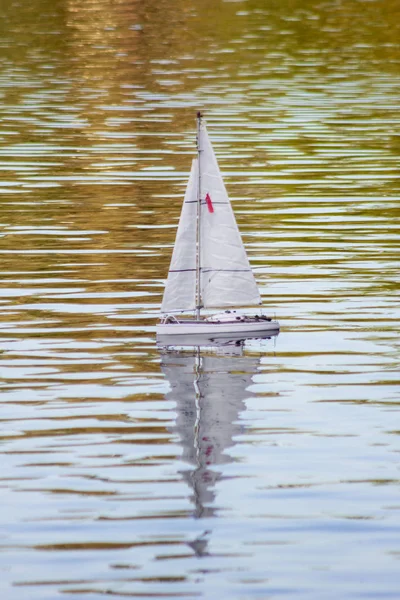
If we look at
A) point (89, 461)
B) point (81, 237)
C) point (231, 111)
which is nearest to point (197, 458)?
point (89, 461)

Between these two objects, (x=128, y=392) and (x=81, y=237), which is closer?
(x=128, y=392)

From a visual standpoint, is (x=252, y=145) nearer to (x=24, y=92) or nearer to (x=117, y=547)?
(x=24, y=92)

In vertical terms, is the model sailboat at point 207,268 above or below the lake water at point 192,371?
above

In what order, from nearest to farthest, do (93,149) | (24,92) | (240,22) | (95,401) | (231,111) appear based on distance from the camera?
(95,401) < (93,149) < (231,111) < (24,92) < (240,22)

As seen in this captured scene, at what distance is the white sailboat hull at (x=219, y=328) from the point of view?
32188 mm

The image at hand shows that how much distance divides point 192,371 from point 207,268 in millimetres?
3215

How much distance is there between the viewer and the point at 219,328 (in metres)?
32.3

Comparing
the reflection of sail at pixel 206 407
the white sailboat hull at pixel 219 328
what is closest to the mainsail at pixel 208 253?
the white sailboat hull at pixel 219 328

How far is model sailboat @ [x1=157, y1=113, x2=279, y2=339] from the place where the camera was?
32.4 meters

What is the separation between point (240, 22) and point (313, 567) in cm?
11494

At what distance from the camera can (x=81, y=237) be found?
150ft

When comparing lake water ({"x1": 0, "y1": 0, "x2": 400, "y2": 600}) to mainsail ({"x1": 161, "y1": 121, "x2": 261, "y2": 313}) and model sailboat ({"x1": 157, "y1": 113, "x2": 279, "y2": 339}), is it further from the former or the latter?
mainsail ({"x1": 161, "y1": 121, "x2": 261, "y2": 313})

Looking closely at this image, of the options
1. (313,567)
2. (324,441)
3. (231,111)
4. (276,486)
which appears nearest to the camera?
(313,567)

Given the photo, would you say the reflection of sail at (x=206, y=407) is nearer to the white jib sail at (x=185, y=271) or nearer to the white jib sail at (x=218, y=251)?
the white jib sail at (x=185, y=271)
